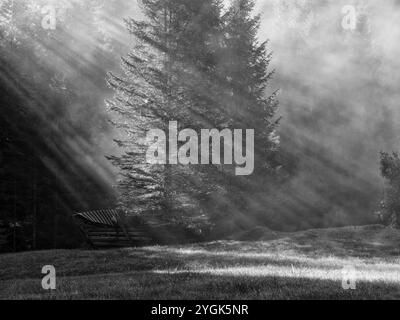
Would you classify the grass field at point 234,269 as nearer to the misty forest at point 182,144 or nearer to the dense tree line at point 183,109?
the misty forest at point 182,144

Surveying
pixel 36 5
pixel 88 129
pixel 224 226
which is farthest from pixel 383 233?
pixel 36 5

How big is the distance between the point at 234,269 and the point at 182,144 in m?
15.6

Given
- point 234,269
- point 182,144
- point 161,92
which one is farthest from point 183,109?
point 234,269

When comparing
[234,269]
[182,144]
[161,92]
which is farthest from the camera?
[161,92]

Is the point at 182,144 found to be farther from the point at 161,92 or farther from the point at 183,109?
the point at 161,92

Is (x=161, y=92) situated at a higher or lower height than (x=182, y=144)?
higher

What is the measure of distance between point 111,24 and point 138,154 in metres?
34.4

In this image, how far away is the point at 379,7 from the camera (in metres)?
67.8

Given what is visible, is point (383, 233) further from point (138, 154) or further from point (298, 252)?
point (138, 154)

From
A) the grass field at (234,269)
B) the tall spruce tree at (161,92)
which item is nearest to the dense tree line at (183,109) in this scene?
the tall spruce tree at (161,92)

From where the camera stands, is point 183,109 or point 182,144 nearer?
point 182,144

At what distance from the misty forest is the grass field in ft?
0.45

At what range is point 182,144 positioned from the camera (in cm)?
2791

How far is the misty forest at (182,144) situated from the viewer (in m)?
20.8
